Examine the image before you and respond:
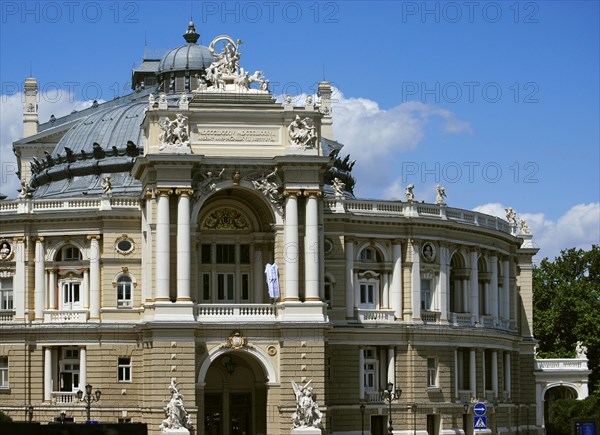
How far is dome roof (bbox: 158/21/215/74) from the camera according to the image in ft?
373

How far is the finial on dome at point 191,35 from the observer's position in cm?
11856

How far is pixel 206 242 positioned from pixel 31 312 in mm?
10981

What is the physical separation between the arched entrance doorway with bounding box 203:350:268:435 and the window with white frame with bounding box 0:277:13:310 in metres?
12.4

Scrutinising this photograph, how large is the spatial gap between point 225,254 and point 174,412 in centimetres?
1158

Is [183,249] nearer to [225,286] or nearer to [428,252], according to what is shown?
[225,286]

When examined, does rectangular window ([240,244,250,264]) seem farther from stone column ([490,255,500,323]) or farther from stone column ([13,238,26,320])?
stone column ([490,255,500,323])

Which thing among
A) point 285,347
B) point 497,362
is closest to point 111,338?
point 285,347

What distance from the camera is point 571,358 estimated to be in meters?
123

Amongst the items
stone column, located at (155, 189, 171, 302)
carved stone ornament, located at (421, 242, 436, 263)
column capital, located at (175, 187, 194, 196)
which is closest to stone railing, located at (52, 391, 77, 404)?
stone column, located at (155, 189, 171, 302)

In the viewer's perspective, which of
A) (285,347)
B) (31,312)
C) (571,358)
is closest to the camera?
(285,347)

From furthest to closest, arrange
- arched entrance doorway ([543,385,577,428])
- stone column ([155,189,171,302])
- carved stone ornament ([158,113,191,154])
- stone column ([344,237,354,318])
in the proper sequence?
1. arched entrance doorway ([543,385,577,428])
2. stone column ([344,237,354,318])
3. carved stone ornament ([158,113,191,154])
4. stone column ([155,189,171,302])

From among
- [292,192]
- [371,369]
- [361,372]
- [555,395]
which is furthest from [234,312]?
[555,395]

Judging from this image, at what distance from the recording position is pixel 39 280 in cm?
9481

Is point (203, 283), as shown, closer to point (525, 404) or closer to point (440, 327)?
point (440, 327)
